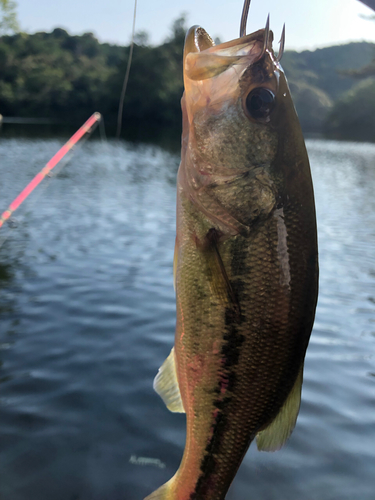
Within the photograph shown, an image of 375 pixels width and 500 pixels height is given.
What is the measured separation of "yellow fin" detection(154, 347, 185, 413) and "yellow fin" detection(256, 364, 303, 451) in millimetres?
373

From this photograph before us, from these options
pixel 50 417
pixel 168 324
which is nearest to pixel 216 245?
pixel 50 417

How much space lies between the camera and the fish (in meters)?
1.65

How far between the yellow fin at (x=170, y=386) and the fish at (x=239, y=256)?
3.3 inches

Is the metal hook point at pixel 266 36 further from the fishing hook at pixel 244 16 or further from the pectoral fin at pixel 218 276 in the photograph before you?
the pectoral fin at pixel 218 276

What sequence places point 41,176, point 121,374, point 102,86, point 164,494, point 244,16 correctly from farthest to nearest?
point 102,86
point 41,176
point 121,374
point 164,494
point 244,16

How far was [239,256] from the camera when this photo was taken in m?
1.65

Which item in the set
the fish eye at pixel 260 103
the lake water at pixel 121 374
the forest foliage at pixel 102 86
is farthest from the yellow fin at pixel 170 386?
the forest foliage at pixel 102 86

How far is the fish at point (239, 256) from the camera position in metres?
1.65

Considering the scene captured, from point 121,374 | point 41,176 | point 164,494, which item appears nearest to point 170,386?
point 164,494

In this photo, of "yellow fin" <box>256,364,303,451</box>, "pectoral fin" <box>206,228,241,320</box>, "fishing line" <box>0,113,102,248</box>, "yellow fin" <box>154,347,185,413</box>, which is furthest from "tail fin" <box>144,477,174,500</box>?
"fishing line" <box>0,113,102,248</box>

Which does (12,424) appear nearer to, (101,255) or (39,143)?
(101,255)

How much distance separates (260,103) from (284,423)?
1239 millimetres

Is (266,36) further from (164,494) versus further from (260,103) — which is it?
(164,494)

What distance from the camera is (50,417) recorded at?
4.37 metres
